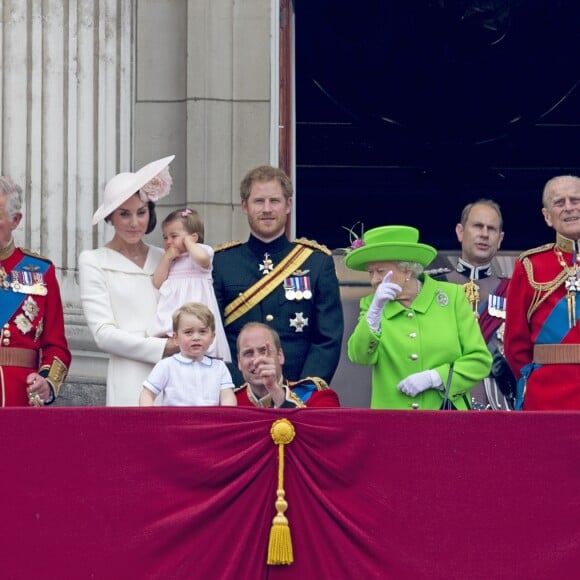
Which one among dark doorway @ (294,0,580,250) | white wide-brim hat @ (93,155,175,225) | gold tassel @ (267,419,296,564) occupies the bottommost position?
gold tassel @ (267,419,296,564)

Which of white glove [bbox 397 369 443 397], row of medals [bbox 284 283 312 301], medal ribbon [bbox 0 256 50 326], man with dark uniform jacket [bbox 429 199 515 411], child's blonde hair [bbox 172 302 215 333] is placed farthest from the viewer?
man with dark uniform jacket [bbox 429 199 515 411]

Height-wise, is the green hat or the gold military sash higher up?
the green hat

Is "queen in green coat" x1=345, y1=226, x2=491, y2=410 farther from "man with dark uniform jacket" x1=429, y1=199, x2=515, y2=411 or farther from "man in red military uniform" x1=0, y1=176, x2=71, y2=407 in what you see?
"man in red military uniform" x1=0, y1=176, x2=71, y2=407

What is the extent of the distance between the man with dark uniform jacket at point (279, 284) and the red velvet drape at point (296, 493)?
93 centimetres

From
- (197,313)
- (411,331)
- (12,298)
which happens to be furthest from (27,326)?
(411,331)

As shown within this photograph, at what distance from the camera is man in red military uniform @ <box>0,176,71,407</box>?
851 centimetres

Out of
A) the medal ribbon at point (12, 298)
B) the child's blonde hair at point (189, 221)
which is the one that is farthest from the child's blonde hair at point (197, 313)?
the medal ribbon at point (12, 298)

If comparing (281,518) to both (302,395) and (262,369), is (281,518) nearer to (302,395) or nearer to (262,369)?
(262,369)

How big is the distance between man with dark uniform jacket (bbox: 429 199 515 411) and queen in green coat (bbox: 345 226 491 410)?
1.58 ft

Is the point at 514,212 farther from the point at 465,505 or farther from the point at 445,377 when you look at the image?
the point at 465,505

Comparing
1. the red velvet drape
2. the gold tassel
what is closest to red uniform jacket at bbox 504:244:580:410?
the red velvet drape

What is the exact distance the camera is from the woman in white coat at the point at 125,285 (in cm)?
848

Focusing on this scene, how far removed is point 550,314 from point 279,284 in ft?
3.69

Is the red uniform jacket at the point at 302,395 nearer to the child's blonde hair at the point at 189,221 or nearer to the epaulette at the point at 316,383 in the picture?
the epaulette at the point at 316,383
